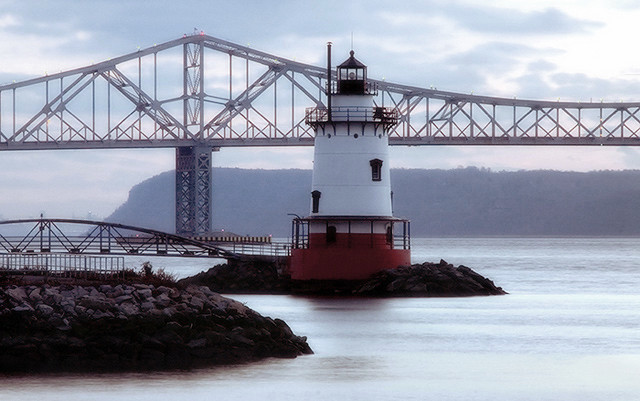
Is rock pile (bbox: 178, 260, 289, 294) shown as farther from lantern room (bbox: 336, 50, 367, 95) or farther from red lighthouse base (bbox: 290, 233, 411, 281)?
lantern room (bbox: 336, 50, 367, 95)

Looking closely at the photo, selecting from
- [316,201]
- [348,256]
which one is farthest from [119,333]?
[316,201]

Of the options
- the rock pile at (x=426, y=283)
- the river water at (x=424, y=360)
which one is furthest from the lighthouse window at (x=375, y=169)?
the river water at (x=424, y=360)

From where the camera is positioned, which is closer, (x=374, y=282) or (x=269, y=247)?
(x=374, y=282)

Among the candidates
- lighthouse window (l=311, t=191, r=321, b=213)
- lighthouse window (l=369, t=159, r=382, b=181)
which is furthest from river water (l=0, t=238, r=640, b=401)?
lighthouse window (l=369, t=159, r=382, b=181)

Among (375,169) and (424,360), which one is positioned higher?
(375,169)

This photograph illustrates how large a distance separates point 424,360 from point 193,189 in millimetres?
79811

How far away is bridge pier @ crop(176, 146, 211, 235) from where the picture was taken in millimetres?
105188

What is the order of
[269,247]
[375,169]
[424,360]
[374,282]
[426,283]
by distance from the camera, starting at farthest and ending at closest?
[269,247] → [426,283] → [375,169] → [374,282] → [424,360]

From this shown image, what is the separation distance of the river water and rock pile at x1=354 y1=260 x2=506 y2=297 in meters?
0.62

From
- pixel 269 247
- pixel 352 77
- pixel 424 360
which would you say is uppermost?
pixel 352 77

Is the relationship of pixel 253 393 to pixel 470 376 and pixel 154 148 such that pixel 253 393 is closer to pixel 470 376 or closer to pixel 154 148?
pixel 470 376

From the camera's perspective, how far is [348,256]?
130 ft

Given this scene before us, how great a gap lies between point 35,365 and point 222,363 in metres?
Answer: 3.01

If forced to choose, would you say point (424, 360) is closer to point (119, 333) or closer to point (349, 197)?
point (119, 333)
